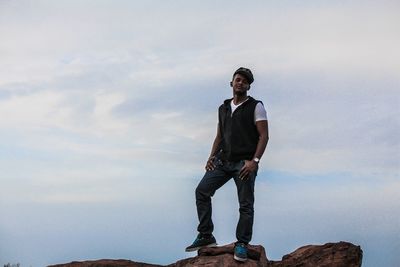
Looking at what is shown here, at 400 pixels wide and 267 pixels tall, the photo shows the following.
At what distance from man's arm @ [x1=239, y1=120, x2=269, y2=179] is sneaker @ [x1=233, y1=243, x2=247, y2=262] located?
1.39 m

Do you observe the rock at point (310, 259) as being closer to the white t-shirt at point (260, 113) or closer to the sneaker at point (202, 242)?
the sneaker at point (202, 242)

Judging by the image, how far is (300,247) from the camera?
49.4 feet

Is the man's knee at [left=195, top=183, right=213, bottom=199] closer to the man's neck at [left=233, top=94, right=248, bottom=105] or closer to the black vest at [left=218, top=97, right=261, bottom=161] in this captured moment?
the black vest at [left=218, top=97, right=261, bottom=161]

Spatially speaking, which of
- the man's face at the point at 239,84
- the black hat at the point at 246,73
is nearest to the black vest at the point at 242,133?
the man's face at the point at 239,84

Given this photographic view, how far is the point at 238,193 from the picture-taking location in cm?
1182

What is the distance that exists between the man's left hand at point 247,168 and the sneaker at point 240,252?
4.52 feet

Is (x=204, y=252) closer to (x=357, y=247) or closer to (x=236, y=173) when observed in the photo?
(x=236, y=173)

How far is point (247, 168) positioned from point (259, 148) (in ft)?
1.44

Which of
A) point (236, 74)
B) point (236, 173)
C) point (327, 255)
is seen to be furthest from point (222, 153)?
point (327, 255)

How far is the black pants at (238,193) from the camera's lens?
38.3 ft

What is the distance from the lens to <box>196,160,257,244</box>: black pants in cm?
1166

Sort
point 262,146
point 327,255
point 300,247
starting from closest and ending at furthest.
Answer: point 262,146 → point 327,255 → point 300,247

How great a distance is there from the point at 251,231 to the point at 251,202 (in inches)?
22.2

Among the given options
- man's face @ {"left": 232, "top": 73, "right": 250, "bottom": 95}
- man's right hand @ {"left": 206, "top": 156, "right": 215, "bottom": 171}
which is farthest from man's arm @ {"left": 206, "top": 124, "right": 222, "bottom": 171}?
man's face @ {"left": 232, "top": 73, "right": 250, "bottom": 95}
